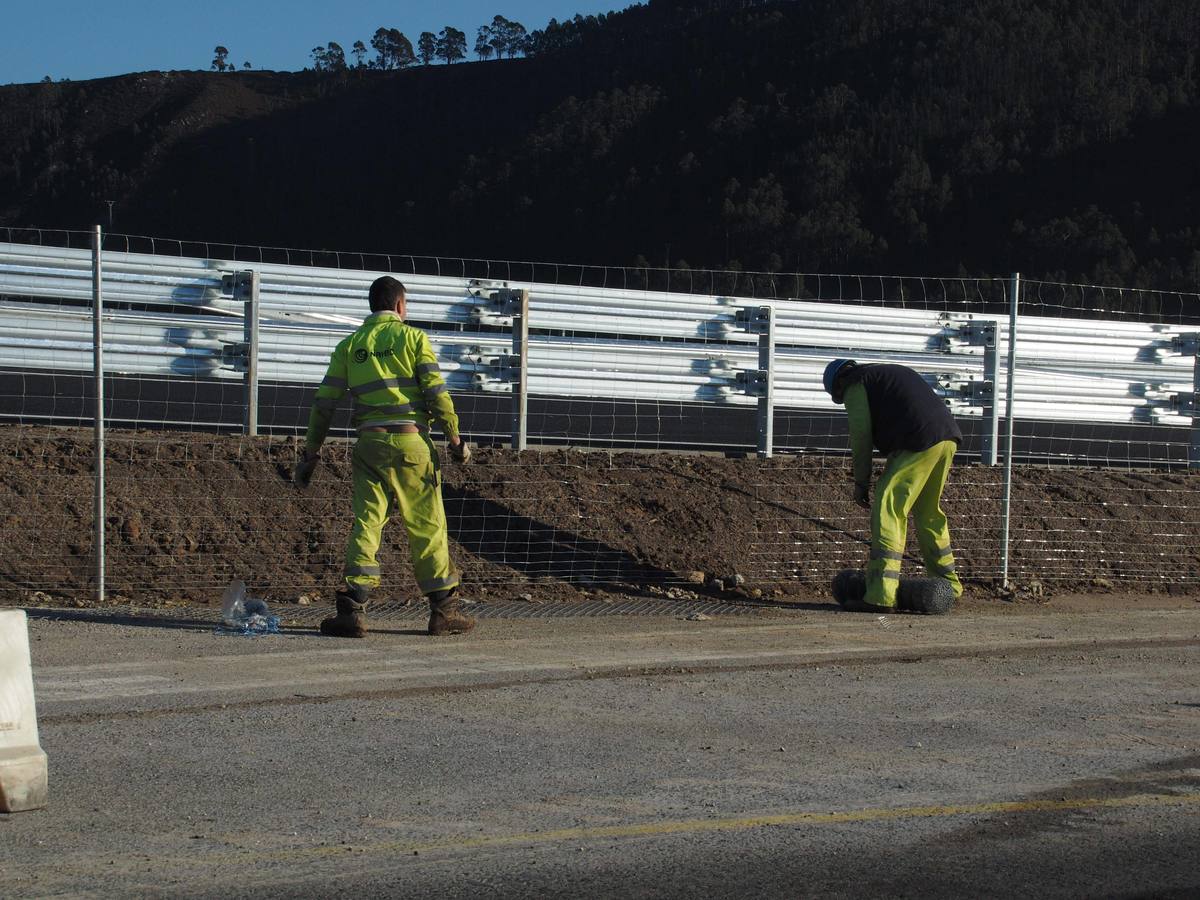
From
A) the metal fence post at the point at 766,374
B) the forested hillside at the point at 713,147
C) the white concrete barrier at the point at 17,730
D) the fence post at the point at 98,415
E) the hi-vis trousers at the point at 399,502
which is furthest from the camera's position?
the forested hillside at the point at 713,147

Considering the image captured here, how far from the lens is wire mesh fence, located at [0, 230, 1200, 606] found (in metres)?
11.0

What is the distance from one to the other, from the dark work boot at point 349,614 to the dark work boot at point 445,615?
42 centimetres

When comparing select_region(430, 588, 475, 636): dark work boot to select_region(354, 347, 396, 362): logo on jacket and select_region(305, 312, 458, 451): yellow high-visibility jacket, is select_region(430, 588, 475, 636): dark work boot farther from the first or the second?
select_region(354, 347, 396, 362): logo on jacket

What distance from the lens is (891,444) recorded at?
1054cm

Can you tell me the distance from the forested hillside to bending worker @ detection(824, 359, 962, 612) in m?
49.2

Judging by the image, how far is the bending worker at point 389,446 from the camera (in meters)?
8.98

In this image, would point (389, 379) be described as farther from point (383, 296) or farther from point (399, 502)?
point (399, 502)

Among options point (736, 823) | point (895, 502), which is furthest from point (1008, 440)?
point (736, 823)

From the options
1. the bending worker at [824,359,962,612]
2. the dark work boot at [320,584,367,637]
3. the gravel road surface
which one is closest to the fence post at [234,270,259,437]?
the gravel road surface

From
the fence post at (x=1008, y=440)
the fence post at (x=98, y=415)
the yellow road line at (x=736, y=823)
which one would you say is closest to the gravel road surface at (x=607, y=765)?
the yellow road line at (x=736, y=823)

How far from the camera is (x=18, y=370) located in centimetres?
1233

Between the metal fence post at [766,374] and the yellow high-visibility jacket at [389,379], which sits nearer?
the yellow high-visibility jacket at [389,379]

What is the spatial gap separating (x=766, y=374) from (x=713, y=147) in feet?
270

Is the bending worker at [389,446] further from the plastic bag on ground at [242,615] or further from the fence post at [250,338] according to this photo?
the fence post at [250,338]
